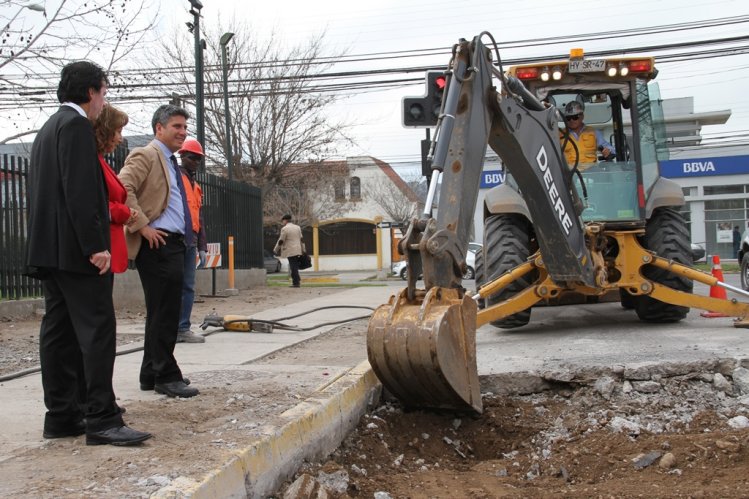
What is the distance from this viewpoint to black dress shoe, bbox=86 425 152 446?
3.22 metres

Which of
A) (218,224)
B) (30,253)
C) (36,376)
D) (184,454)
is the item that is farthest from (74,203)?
(218,224)

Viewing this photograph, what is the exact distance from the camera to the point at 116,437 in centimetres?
323

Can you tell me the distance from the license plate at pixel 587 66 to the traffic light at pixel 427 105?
8.10ft

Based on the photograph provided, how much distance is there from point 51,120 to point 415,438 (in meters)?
2.55

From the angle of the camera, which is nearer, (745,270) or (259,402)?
(259,402)

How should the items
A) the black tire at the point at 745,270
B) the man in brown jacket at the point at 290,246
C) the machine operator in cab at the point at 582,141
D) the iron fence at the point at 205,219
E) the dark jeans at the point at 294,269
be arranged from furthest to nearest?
the man in brown jacket at the point at 290,246 → the dark jeans at the point at 294,269 → the black tire at the point at 745,270 → the iron fence at the point at 205,219 → the machine operator in cab at the point at 582,141

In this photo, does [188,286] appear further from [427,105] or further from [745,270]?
[745,270]

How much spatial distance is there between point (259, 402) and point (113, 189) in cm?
142

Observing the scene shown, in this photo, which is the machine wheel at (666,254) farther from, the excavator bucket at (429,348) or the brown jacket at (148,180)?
the brown jacket at (148,180)

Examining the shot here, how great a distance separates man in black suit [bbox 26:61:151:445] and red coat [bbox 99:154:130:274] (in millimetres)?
183

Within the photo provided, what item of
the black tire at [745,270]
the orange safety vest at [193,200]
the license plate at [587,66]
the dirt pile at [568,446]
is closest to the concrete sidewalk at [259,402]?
the dirt pile at [568,446]

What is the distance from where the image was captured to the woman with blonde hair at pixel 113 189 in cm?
363

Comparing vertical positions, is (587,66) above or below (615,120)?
above

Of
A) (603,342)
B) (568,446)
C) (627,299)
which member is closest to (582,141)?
(627,299)
